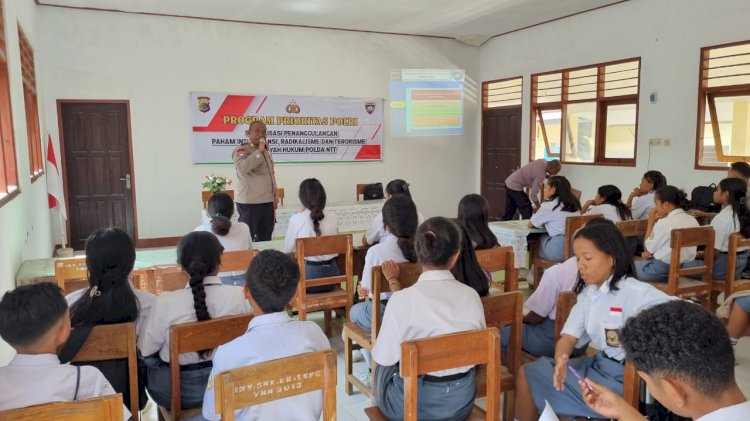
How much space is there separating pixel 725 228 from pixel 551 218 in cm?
119

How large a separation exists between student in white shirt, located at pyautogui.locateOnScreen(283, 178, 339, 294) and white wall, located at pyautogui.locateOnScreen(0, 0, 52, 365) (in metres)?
1.57

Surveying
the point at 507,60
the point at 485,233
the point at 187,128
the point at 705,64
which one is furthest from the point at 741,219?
the point at 187,128

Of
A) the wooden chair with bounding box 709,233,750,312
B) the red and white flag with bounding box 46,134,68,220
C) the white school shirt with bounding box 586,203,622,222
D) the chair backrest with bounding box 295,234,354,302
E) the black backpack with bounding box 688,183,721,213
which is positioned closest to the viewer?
the chair backrest with bounding box 295,234,354,302

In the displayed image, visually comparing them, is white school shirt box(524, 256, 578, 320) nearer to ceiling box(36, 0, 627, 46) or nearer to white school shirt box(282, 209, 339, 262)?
white school shirt box(282, 209, 339, 262)

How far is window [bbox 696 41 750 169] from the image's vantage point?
5793mm

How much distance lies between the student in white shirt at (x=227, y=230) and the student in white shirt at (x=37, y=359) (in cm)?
180

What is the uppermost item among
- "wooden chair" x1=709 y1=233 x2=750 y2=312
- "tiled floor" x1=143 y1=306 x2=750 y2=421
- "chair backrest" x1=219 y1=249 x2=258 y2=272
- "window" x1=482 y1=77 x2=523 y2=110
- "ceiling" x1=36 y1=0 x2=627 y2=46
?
"ceiling" x1=36 y1=0 x2=627 y2=46

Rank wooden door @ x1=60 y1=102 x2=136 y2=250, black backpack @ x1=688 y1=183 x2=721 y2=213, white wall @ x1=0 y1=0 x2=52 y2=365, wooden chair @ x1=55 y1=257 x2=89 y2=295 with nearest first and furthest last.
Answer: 1. wooden chair @ x1=55 y1=257 x2=89 y2=295
2. white wall @ x1=0 y1=0 x2=52 y2=365
3. black backpack @ x1=688 y1=183 x2=721 y2=213
4. wooden door @ x1=60 y1=102 x2=136 y2=250

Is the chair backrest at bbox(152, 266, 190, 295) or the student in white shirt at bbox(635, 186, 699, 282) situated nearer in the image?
the chair backrest at bbox(152, 266, 190, 295)

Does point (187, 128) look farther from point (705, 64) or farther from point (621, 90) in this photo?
point (705, 64)

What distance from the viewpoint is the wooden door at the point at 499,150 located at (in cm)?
886

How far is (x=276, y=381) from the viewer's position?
1.42 metres

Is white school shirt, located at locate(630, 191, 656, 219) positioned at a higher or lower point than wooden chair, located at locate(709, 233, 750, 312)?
higher

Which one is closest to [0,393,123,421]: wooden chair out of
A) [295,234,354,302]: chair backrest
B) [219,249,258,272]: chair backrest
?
[219,249,258,272]: chair backrest
